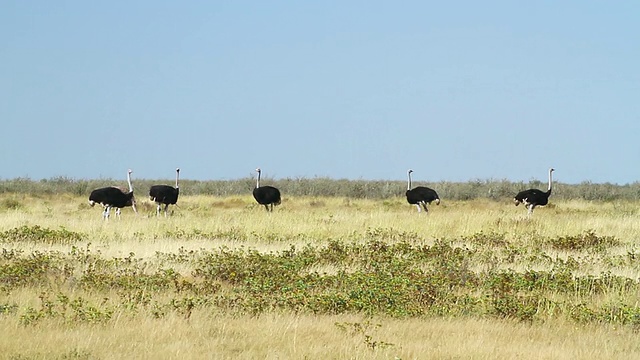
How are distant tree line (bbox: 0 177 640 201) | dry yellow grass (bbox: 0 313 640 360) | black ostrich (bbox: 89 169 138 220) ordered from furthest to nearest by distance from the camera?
distant tree line (bbox: 0 177 640 201) < black ostrich (bbox: 89 169 138 220) < dry yellow grass (bbox: 0 313 640 360)

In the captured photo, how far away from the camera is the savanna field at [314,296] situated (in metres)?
9.20

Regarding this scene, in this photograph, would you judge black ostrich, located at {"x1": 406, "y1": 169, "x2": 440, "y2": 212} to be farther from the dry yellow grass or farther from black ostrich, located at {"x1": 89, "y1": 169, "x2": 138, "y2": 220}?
the dry yellow grass

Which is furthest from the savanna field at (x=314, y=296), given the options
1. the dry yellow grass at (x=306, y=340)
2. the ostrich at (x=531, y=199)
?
the ostrich at (x=531, y=199)

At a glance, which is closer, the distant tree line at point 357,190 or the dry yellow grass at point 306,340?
the dry yellow grass at point 306,340

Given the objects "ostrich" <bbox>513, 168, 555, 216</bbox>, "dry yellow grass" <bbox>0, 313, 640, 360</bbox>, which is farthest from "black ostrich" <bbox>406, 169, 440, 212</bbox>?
"dry yellow grass" <bbox>0, 313, 640, 360</bbox>

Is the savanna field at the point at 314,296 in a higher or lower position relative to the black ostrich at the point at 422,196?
lower

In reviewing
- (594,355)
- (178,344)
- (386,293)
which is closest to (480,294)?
(386,293)

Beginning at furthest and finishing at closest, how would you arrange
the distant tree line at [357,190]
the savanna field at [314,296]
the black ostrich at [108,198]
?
the distant tree line at [357,190] < the black ostrich at [108,198] < the savanna field at [314,296]

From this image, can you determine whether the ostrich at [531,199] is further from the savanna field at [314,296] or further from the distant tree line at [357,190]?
the distant tree line at [357,190]

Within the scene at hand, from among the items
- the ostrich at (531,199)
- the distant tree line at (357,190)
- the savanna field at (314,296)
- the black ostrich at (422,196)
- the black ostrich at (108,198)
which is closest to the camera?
the savanna field at (314,296)

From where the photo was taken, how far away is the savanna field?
920cm

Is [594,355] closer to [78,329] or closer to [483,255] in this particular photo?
[78,329]

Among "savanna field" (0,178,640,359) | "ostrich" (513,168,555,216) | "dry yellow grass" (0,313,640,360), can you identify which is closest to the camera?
"dry yellow grass" (0,313,640,360)

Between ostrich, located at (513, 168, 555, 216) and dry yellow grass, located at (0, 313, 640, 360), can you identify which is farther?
ostrich, located at (513, 168, 555, 216)
